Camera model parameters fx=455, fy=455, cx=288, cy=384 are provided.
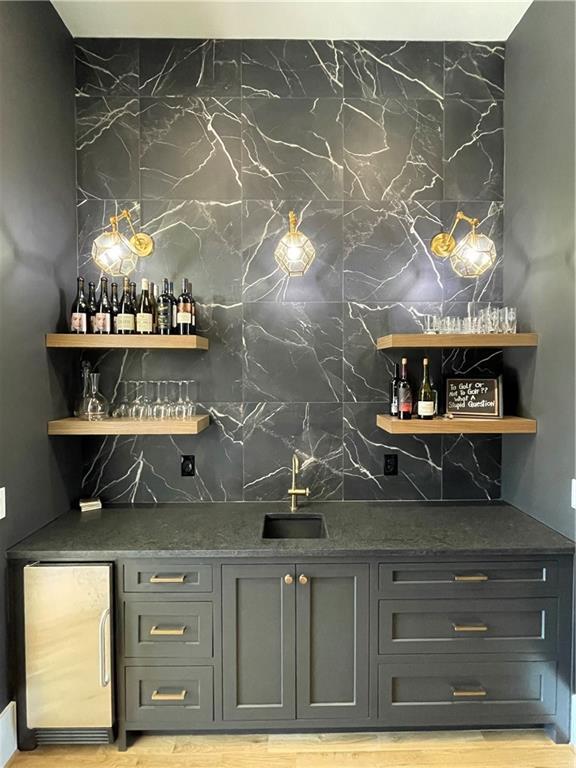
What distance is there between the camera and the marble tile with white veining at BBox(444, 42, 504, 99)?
2.47m

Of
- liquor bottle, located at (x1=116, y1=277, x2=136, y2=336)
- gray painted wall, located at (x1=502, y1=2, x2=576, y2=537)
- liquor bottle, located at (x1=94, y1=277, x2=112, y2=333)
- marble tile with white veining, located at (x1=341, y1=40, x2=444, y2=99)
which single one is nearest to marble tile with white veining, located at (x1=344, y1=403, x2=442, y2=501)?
gray painted wall, located at (x1=502, y1=2, x2=576, y2=537)

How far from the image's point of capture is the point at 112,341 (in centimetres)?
214

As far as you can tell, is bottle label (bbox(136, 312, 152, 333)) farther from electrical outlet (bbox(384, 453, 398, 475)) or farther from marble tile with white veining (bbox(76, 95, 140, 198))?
electrical outlet (bbox(384, 453, 398, 475))

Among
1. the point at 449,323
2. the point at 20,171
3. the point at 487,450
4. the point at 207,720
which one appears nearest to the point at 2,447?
the point at 20,171

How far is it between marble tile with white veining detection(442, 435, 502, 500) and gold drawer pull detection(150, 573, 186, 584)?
1.46m

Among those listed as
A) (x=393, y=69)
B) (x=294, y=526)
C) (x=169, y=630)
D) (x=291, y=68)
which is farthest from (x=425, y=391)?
(x=291, y=68)

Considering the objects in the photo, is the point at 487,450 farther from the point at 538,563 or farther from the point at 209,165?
the point at 209,165

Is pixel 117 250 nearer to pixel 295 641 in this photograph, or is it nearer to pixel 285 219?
pixel 285 219

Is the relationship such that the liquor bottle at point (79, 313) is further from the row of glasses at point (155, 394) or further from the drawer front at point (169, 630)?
the drawer front at point (169, 630)

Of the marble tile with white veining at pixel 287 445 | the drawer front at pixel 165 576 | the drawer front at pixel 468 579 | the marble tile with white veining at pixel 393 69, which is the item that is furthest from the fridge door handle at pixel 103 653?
the marble tile with white veining at pixel 393 69

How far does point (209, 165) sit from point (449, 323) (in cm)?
153

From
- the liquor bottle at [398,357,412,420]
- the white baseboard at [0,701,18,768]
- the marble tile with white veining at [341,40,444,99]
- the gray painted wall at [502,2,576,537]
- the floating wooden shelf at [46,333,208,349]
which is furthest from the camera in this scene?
the marble tile with white veining at [341,40,444,99]

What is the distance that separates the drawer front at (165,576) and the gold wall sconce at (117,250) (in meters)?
1.35

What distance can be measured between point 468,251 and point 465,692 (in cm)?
194
